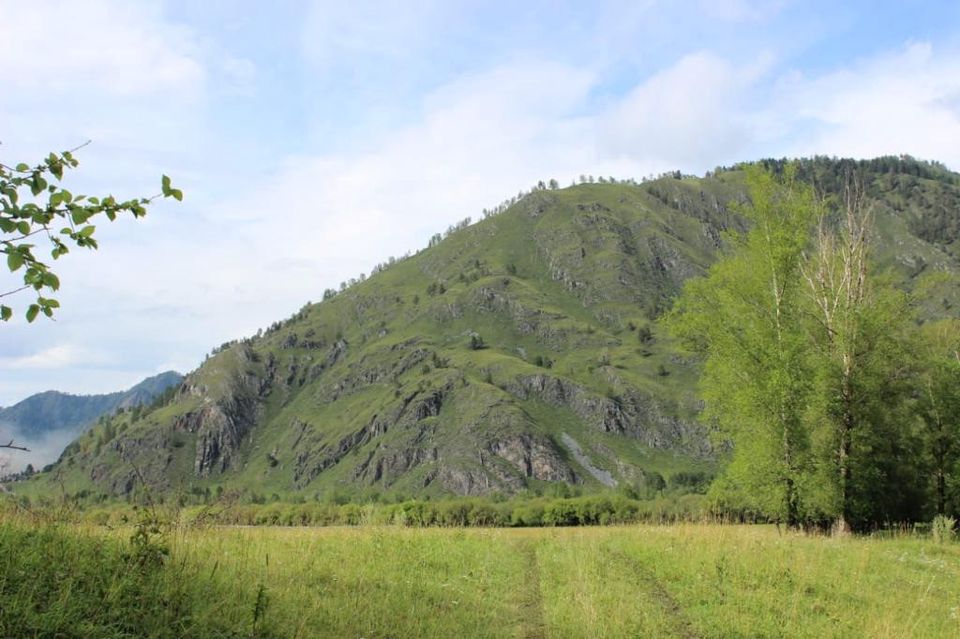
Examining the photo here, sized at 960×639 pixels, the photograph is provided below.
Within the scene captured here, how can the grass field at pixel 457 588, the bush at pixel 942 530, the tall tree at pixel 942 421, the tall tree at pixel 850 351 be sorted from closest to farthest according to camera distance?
the grass field at pixel 457 588 < the bush at pixel 942 530 < the tall tree at pixel 850 351 < the tall tree at pixel 942 421

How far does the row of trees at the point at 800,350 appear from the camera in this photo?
29.5 m

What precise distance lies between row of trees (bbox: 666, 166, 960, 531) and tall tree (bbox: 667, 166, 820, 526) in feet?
0.20

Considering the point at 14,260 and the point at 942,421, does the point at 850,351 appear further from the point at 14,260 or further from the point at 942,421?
the point at 14,260

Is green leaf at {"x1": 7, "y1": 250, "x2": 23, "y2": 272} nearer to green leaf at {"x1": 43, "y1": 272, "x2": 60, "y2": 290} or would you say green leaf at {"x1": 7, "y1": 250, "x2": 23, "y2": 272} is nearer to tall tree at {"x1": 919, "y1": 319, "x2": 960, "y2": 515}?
green leaf at {"x1": 43, "y1": 272, "x2": 60, "y2": 290}

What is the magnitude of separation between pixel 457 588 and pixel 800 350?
22.3m

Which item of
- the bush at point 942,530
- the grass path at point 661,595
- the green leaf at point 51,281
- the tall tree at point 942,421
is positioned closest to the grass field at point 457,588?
the grass path at point 661,595

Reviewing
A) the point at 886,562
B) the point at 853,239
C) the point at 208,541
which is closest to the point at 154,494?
the point at 208,541

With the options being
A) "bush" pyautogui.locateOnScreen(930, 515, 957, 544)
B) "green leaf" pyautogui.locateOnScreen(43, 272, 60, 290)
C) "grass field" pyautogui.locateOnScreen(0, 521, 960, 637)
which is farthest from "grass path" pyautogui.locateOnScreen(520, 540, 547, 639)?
"bush" pyautogui.locateOnScreen(930, 515, 957, 544)

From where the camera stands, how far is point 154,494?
37.7ft

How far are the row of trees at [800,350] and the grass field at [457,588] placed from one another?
28.6 ft

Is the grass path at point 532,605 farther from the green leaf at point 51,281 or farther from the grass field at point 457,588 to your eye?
the green leaf at point 51,281

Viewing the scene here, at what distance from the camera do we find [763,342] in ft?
98.8

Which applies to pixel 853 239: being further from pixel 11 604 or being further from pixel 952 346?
pixel 11 604

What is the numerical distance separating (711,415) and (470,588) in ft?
72.6
